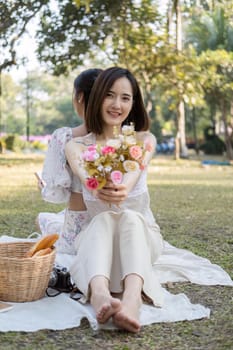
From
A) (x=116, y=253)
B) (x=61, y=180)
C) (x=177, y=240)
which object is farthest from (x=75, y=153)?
(x=177, y=240)

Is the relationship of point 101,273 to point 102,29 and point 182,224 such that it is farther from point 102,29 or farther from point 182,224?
point 102,29

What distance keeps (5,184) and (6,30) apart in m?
7.25

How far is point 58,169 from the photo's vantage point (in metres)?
3.81

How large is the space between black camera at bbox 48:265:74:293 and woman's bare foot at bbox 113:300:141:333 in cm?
68

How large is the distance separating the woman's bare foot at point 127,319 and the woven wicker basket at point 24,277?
545 mm

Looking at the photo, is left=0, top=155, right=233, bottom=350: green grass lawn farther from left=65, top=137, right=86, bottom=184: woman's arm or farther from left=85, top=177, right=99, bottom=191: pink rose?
left=65, top=137, right=86, bottom=184: woman's arm

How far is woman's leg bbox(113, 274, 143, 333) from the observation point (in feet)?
8.35

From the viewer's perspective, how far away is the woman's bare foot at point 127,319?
2.54 m

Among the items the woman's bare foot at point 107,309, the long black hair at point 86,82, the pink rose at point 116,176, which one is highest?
the long black hair at point 86,82

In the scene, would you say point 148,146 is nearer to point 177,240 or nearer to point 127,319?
point 127,319

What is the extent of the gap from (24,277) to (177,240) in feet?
7.77

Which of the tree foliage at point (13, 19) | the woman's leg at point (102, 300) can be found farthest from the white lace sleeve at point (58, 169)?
the tree foliage at point (13, 19)

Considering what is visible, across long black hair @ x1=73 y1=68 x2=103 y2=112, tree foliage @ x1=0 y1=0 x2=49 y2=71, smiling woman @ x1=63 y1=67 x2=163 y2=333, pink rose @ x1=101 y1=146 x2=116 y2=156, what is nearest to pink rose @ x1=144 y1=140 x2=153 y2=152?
smiling woman @ x1=63 y1=67 x2=163 y2=333

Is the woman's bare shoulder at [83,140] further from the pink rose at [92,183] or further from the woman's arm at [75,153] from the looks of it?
the pink rose at [92,183]
